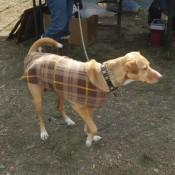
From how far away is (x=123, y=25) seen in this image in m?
6.91

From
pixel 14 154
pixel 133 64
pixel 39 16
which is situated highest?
pixel 133 64

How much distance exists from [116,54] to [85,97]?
2.60 meters

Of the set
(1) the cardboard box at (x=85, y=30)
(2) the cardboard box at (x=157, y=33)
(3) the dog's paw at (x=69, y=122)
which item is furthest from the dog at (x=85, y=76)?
(2) the cardboard box at (x=157, y=33)

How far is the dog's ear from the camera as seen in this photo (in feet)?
9.53

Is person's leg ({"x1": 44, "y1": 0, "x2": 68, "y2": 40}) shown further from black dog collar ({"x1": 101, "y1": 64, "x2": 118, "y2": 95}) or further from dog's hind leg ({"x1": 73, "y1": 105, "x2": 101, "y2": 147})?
black dog collar ({"x1": 101, "y1": 64, "x2": 118, "y2": 95})

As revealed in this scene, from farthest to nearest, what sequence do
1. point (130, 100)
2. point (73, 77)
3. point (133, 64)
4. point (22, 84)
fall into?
1. point (22, 84)
2. point (130, 100)
3. point (73, 77)
4. point (133, 64)

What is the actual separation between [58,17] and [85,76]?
1.86 m

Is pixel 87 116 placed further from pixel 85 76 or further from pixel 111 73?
pixel 111 73

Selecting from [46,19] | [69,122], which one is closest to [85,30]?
[46,19]

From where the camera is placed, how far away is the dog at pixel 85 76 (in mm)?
2977

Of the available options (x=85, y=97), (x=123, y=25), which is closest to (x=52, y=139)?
(x=85, y=97)

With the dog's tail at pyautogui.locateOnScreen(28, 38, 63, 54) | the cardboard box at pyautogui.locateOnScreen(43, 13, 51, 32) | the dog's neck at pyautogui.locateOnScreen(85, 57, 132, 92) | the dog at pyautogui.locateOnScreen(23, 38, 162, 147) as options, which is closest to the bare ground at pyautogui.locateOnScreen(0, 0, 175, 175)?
the dog at pyautogui.locateOnScreen(23, 38, 162, 147)

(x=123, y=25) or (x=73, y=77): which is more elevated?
(x=73, y=77)

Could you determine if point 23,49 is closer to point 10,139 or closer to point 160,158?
point 10,139
